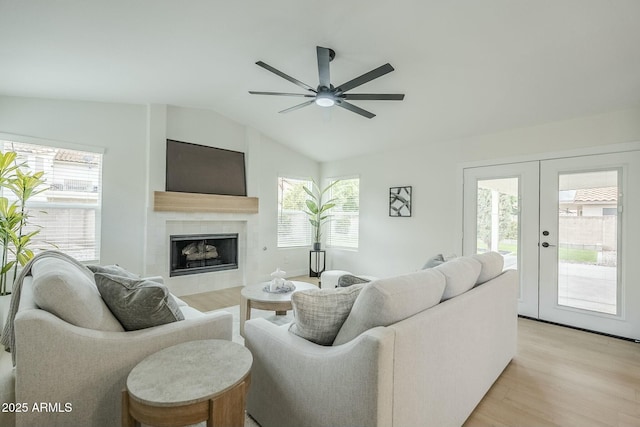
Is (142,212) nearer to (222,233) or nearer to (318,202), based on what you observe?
(222,233)

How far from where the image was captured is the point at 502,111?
11.8ft

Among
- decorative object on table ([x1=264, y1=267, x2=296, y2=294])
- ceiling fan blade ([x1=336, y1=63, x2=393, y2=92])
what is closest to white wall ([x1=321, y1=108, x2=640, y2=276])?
ceiling fan blade ([x1=336, y1=63, x2=393, y2=92])

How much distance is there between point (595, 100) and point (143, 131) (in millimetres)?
5620

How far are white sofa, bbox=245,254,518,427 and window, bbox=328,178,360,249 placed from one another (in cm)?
387

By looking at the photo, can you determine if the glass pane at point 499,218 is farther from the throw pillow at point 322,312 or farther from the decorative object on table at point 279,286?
the throw pillow at point 322,312

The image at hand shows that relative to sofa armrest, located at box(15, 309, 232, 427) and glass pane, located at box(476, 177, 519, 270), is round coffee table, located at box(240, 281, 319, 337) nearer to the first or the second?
sofa armrest, located at box(15, 309, 232, 427)

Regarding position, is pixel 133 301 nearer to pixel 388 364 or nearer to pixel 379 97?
A: pixel 388 364

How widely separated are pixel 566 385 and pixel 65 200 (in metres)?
5.52

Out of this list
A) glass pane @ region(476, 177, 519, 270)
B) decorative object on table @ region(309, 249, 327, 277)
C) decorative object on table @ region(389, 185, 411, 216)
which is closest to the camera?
glass pane @ region(476, 177, 519, 270)

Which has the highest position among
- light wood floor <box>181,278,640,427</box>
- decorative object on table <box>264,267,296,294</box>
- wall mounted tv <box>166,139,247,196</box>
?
wall mounted tv <box>166,139,247,196</box>

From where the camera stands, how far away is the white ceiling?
2242mm

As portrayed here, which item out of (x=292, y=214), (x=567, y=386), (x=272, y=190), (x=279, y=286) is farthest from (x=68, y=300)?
(x=292, y=214)

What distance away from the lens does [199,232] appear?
4.92 meters

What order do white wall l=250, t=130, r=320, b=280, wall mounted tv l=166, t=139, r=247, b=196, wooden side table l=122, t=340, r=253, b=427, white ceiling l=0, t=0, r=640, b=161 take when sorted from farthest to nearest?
white wall l=250, t=130, r=320, b=280 → wall mounted tv l=166, t=139, r=247, b=196 → white ceiling l=0, t=0, r=640, b=161 → wooden side table l=122, t=340, r=253, b=427
